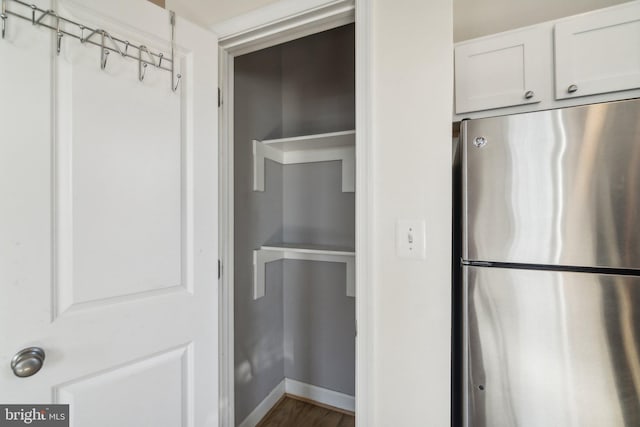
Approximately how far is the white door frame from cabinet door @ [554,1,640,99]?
2.13 feet

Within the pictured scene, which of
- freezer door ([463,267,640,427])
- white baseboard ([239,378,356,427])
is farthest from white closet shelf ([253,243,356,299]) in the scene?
freezer door ([463,267,640,427])

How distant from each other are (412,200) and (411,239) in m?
0.13

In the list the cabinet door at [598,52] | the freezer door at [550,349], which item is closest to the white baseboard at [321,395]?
the freezer door at [550,349]

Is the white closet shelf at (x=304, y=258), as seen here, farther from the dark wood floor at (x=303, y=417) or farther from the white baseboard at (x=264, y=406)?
the dark wood floor at (x=303, y=417)

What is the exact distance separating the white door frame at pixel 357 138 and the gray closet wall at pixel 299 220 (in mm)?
405
